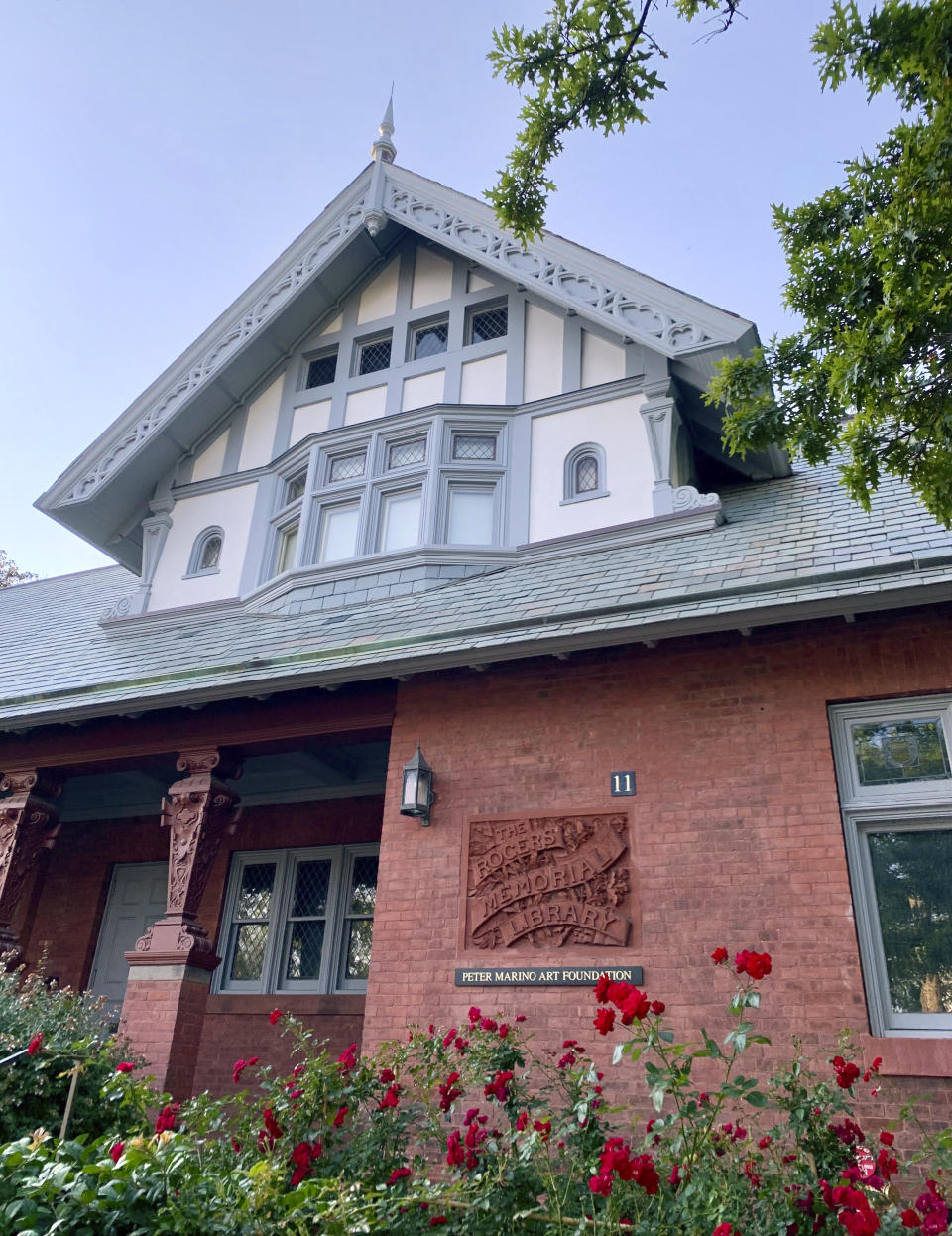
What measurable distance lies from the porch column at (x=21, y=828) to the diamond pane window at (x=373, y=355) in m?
5.99

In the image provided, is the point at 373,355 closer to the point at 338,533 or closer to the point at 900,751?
the point at 338,533

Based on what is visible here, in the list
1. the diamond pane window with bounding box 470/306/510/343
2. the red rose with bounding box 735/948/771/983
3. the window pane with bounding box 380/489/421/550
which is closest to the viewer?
the red rose with bounding box 735/948/771/983

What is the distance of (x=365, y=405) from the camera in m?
11.7

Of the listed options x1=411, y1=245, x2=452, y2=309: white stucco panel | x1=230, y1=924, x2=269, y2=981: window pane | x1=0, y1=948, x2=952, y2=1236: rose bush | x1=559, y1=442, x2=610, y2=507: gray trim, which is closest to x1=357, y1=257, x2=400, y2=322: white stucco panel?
x1=411, y1=245, x2=452, y2=309: white stucco panel

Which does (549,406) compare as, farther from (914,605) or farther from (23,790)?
(23,790)

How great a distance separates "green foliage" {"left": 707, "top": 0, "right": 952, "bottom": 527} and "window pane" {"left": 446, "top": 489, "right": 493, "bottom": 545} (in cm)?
449

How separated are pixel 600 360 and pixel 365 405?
9.50 feet

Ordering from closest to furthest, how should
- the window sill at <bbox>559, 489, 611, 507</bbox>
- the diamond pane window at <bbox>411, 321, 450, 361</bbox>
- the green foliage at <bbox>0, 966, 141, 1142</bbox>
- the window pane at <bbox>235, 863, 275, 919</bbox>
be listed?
the green foliage at <bbox>0, 966, 141, 1142</bbox> < the window sill at <bbox>559, 489, 611, 507</bbox> < the window pane at <bbox>235, 863, 275, 919</bbox> < the diamond pane window at <bbox>411, 321, 450, 361</bbox>

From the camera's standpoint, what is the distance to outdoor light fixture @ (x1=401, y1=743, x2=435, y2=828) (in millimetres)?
7730

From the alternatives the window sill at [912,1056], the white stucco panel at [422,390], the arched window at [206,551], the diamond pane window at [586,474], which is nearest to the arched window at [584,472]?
the diamond pane window at [586,474]

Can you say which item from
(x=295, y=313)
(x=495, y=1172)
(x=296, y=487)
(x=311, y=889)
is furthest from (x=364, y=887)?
(x=295, y=313)

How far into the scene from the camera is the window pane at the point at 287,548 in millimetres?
11461

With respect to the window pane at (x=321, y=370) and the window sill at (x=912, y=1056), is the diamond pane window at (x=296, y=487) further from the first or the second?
the window sill at (x=912, y=1056)

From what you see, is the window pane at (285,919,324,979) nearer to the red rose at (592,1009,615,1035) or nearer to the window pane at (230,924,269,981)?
the window pane at (230,924,269,981)
